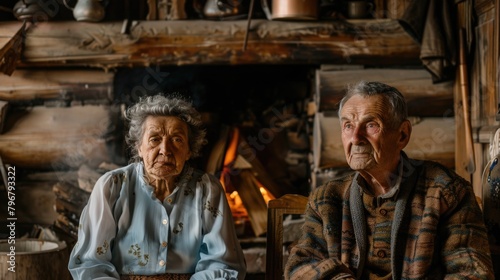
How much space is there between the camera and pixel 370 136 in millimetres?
2264

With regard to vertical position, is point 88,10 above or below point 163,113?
above

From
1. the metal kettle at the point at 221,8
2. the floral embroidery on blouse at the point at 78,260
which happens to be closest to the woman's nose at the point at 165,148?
the floral embroidery on blouse at the point at 78,260

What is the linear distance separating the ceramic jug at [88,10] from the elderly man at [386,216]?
2201mm

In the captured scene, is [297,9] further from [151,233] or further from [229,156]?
[151,233]

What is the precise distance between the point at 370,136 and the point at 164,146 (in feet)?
2.71

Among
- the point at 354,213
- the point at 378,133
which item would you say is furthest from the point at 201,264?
the point at 378,133

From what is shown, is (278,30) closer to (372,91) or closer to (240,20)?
(240,20)

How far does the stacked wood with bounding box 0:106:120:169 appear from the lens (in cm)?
414

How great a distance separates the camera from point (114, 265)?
2541mm

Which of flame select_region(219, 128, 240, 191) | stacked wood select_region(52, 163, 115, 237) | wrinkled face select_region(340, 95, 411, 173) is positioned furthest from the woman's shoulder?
flame select_region(219, 128, 240, 191)

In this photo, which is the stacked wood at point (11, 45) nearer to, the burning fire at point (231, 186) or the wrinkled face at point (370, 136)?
the burning fire at point (231, 186)

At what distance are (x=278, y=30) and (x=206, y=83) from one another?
826 mm

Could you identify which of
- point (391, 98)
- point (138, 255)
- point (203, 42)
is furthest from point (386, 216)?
point (203, 42)

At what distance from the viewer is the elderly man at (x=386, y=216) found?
7.07 feet
